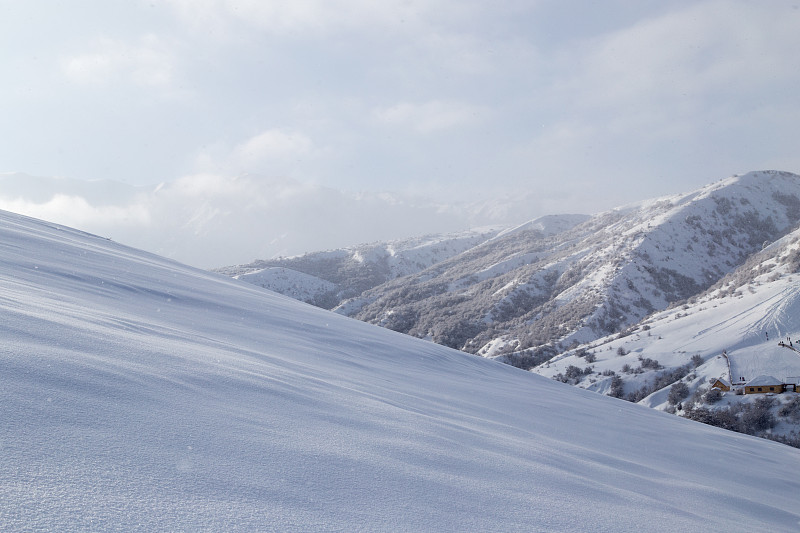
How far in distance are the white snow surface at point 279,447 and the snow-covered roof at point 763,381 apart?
2281cm

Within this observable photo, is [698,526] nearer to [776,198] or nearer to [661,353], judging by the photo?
[661,353]

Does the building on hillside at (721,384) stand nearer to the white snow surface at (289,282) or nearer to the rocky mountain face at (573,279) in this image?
the rocky mountain face at (573,279)

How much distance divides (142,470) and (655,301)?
68.7m

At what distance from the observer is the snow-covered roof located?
2645 cm

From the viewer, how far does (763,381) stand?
2666 centimetres

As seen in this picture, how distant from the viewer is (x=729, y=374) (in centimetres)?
2880

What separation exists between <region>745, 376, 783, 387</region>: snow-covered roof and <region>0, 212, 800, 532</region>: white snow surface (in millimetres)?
22809

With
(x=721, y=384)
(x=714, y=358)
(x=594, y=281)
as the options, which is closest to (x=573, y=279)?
(x=594, y=281)

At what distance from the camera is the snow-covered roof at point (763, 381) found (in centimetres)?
2645

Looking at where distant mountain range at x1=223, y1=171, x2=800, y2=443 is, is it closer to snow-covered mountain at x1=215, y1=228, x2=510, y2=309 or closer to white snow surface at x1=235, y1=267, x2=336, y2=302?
white snow surface at x1=235, y1=267, x2=336, y2=302

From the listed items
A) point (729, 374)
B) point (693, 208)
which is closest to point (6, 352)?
point (729, 374)

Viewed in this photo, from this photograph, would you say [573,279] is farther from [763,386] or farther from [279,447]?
[279,447]

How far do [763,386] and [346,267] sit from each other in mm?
108820

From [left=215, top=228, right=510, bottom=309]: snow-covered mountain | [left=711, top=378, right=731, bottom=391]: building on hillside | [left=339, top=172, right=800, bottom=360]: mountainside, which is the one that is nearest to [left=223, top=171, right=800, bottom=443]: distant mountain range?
[left=339, top=172, right=800, bottom=360]: mountainside
